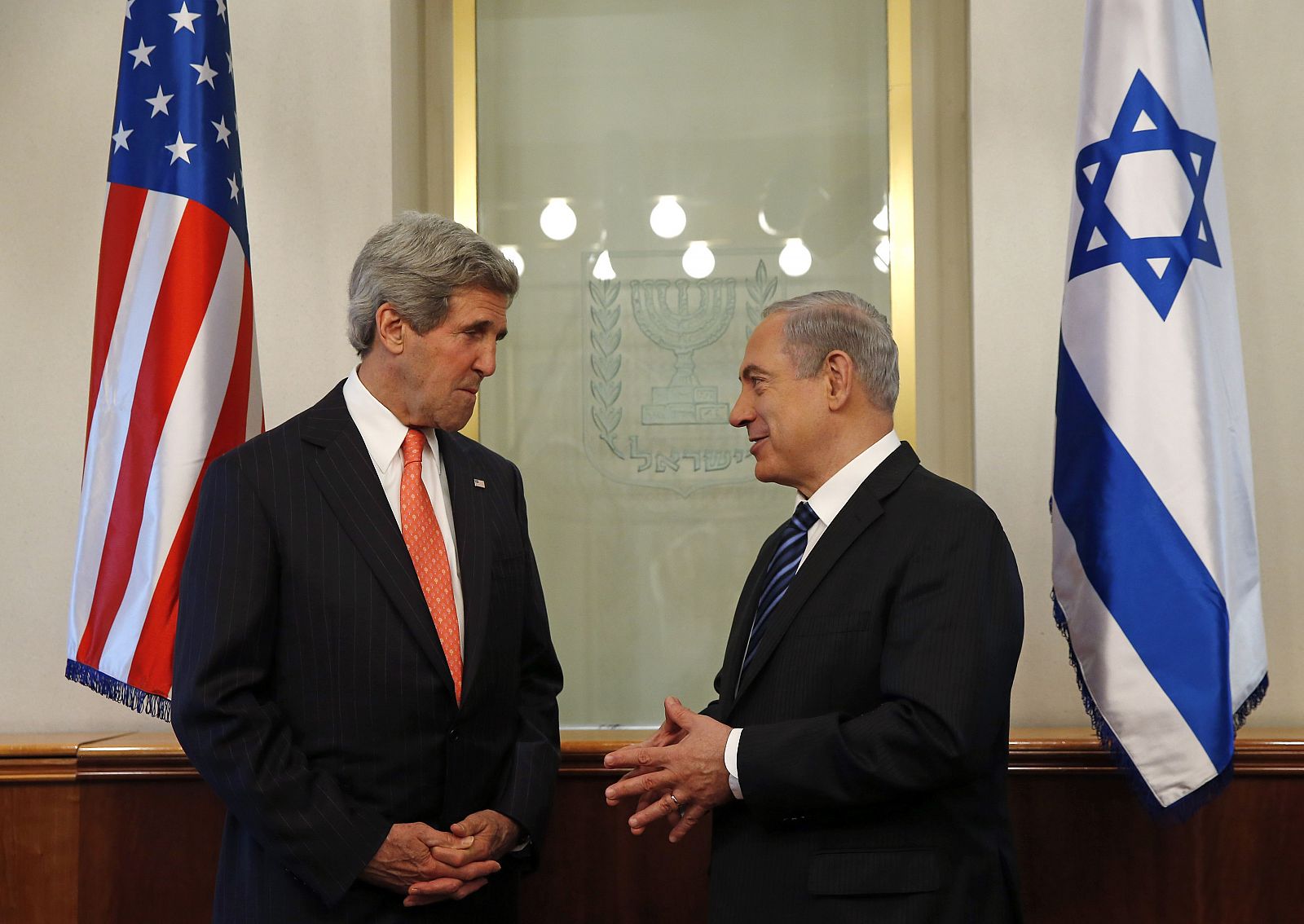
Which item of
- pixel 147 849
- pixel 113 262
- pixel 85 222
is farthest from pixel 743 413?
pixel 85 222

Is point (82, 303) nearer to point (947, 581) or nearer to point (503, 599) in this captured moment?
point (503, 599)

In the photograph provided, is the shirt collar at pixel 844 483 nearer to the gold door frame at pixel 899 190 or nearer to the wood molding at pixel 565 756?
the wood molding at pixel 565 756

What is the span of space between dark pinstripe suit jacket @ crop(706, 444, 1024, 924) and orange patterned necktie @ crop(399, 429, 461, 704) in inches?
19.6

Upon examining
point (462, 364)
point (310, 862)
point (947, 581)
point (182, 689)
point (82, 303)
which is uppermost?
point (82, 303)

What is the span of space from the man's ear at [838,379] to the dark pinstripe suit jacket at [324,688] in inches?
26.5

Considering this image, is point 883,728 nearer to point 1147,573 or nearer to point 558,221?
point 1147,573

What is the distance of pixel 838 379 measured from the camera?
208cm

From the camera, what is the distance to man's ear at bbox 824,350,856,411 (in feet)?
6.81

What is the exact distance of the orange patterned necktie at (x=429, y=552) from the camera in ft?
6.71

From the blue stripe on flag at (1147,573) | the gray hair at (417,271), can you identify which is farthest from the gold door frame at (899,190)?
the gray hair at (417,271)

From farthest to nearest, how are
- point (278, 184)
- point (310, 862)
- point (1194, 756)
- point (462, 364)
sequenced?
point (278, 184) < point (1194, 756) < point (462, 364) < point (310, 862)

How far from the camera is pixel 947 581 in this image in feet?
6.08

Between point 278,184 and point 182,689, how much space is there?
6.39 feet

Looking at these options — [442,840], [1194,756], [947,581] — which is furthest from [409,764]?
[1194,756]
